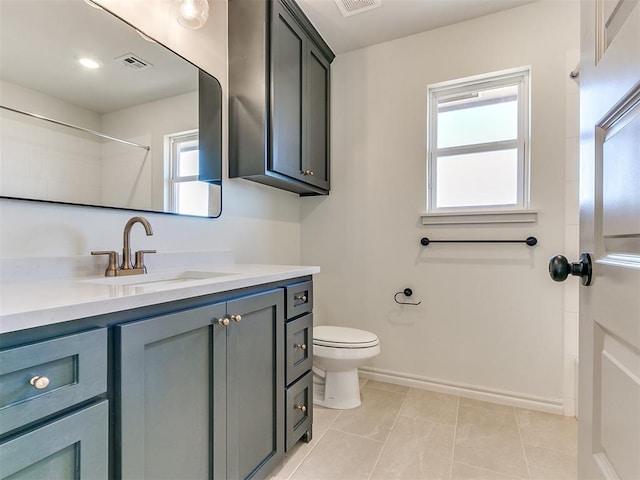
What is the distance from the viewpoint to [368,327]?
2.45 meters

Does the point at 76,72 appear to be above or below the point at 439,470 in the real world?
above

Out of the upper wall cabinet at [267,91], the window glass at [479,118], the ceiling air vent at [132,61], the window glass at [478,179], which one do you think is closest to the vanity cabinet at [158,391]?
the upper wall cabinet at [267,91]

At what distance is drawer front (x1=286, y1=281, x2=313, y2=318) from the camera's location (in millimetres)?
1411

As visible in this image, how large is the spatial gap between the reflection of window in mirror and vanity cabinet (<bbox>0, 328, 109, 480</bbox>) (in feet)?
3.21

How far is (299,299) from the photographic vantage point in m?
1.49

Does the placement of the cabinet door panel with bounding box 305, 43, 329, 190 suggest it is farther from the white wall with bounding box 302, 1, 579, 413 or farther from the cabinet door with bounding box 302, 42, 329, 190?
the white wall with bounding box 302, 1, 579, 413

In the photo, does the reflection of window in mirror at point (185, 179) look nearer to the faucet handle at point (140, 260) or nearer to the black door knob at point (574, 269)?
the faucet handle at point (140, 260)

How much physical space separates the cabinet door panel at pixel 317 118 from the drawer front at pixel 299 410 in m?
1.26

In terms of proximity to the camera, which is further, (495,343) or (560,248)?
(495,343)

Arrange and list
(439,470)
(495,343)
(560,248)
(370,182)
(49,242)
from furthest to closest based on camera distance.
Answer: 1. (370,182)
2. (495,343)
3. (560,248)
4. (439,470)
5. (49,242)

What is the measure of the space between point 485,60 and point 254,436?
252cm

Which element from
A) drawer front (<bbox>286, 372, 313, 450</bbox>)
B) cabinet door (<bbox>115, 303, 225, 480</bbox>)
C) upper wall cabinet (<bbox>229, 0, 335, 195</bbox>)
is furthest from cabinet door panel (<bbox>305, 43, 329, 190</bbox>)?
cabinet door (<bbox>115, 303, 225, 480</bbox>)

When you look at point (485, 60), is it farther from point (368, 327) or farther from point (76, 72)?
point (76, 72)

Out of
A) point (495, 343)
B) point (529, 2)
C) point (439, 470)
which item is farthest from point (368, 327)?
point (529, 2)
